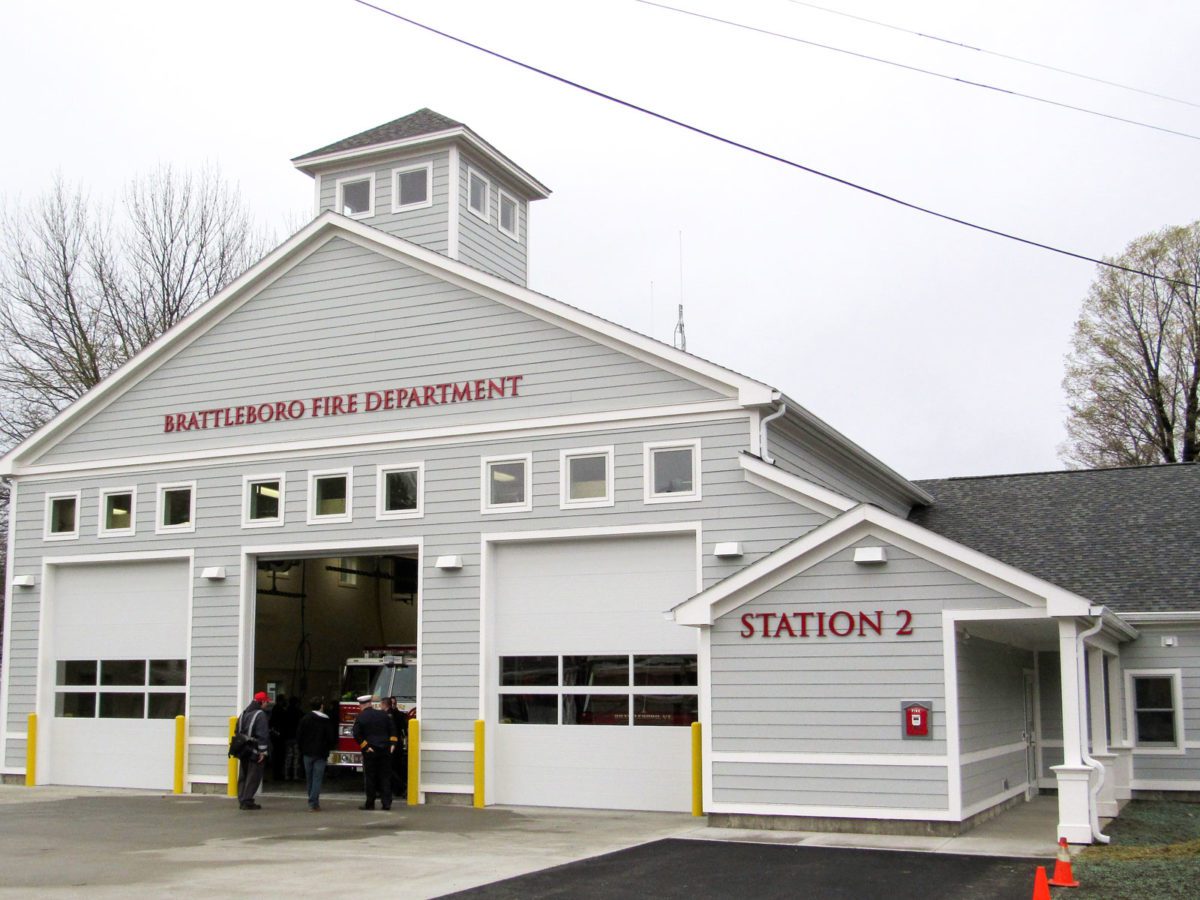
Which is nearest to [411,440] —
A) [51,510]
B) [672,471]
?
[672,471]

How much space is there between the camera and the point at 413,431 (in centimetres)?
2053

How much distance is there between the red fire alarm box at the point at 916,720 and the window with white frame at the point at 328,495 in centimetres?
946

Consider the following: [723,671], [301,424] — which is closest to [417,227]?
[301,424]

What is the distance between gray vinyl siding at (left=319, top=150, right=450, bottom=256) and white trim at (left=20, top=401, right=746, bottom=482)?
385cm

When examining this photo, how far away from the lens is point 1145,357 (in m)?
41.3

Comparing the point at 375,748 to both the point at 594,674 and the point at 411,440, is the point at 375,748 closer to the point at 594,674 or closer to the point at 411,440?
the point at 594,674

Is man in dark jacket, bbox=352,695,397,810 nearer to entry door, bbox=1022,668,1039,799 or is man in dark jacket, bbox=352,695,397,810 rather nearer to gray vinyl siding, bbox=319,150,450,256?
gray vinyl siding, bbox=319,150,450,256

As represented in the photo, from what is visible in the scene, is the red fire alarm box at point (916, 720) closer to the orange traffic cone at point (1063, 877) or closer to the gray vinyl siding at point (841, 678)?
the gray vinyl siding at point (841, 678)

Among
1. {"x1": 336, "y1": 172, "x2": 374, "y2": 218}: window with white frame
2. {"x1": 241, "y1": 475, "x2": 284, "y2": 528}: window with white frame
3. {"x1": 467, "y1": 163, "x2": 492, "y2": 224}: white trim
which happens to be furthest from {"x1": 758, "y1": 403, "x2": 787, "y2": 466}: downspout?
{"x1": 336, "y1": 172, "x2": 374, "y2": 218}: window with white frame

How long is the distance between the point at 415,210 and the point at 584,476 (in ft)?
21.4

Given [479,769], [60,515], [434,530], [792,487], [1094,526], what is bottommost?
[479,769]

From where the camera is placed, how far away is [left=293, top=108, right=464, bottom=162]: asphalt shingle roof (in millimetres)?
23203

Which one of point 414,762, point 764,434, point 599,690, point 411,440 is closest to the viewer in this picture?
point 764,434

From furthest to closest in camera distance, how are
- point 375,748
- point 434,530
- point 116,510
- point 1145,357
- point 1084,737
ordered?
point 1145,357
point 116,510
point 434,530
point 375,748
point 1084,737
